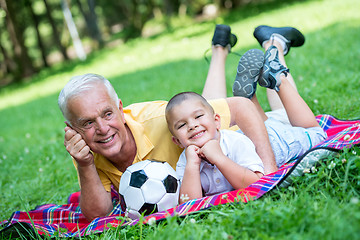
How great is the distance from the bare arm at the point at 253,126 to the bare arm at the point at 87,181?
131 cm

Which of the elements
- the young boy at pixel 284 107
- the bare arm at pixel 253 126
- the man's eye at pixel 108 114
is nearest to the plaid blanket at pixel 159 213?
the bare arm at pixel 253 126

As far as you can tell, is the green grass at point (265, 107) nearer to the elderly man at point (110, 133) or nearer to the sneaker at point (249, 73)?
the elderly man at point (110, 133)

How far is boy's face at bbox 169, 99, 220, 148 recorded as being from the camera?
282cm

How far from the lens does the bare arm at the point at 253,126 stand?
3.06 meters

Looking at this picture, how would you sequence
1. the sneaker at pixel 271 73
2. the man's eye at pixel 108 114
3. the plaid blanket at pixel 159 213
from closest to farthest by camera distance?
the plaid blanket at pixel 159 213
the man's eye at pixel 108 114
the sneaker at pixel 271 73

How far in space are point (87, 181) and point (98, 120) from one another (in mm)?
515

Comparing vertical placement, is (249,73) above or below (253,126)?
above

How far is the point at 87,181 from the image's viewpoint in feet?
9.41

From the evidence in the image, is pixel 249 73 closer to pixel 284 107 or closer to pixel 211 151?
pixel 284 107

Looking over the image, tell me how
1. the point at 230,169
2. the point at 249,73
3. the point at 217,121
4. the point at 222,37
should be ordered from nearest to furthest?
1. the point at 230,169
2. the point at 217,121
3. the point at 249,73
4. the point at 222,37

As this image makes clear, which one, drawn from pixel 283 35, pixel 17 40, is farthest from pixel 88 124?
pixel 17 40

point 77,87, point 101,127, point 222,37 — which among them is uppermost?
point 77,87

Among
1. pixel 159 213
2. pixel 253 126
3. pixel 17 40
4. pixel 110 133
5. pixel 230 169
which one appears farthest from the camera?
pixel 17 40

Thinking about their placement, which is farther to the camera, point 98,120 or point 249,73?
point 249,73
